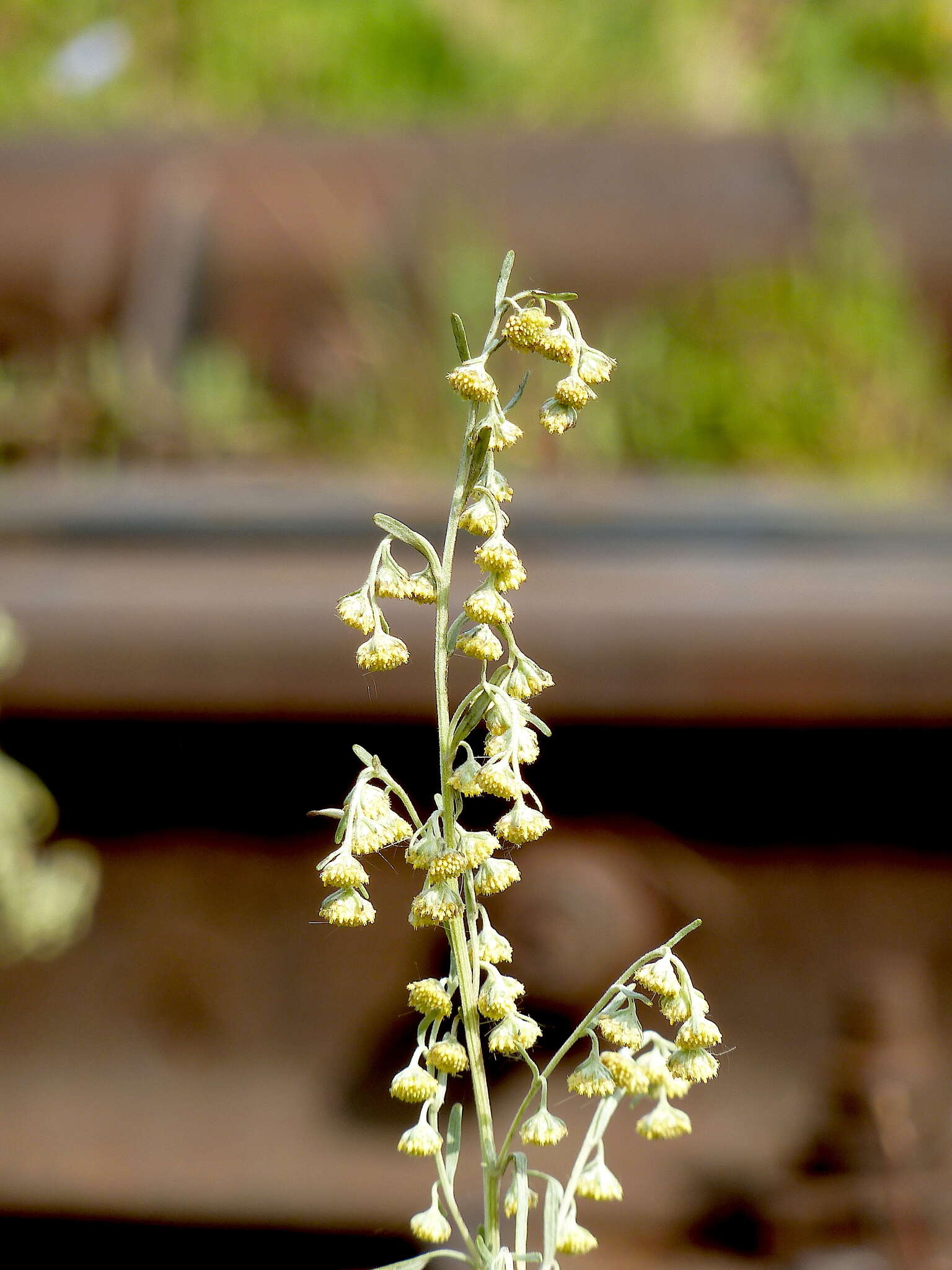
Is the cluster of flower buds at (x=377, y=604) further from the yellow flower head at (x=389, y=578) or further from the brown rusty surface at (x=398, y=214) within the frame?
the brown rusty surface at (x=398, y=214)

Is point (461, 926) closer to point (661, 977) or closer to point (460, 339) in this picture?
point (661, 977)

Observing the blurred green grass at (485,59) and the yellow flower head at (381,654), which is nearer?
the yellow flower head at (381,654)

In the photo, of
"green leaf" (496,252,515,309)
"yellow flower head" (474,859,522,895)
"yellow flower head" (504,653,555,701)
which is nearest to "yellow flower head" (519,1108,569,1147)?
"yellow flower head" (474,859,522,895)

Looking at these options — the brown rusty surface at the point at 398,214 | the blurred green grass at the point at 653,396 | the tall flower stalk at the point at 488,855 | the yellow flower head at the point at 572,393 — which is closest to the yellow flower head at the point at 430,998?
the tall flower stalk at the point at 488,855

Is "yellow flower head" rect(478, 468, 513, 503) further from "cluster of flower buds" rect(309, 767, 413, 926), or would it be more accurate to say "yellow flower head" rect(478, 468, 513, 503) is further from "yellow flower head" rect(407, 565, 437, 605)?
"cluster of flower buds" rect(309, 767, 413, 926)

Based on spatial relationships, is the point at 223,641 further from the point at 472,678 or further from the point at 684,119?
the point at 684,119

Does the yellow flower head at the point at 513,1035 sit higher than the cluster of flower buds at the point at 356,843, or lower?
lower
